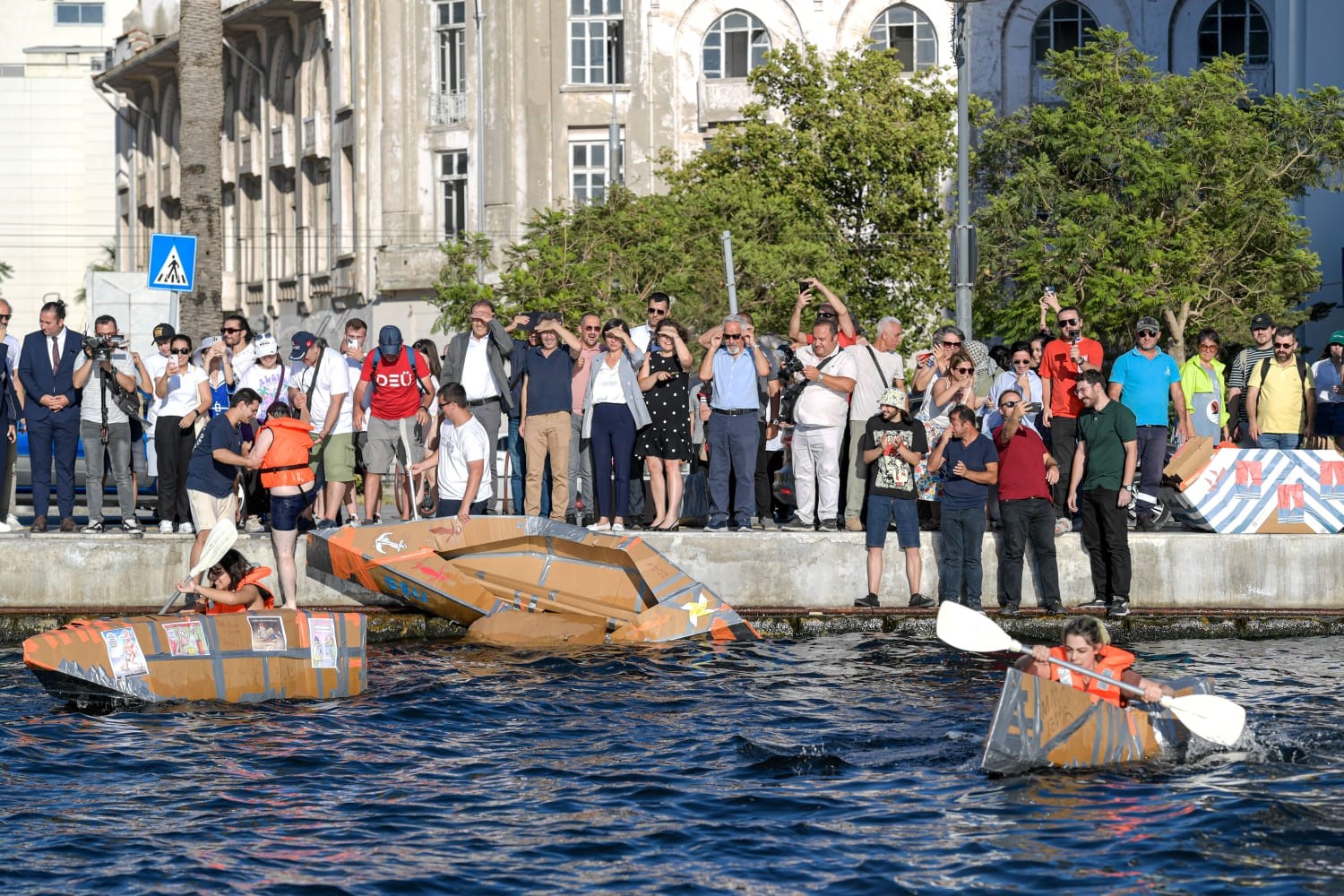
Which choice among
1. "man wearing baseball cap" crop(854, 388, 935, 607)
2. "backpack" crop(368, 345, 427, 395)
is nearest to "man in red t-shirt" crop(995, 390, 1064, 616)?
"man wearing baseball cap" crop(854, 388, 935, 607)

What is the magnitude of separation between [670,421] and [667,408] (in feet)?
0.45

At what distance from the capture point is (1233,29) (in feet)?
149

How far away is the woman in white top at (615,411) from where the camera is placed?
18.2m

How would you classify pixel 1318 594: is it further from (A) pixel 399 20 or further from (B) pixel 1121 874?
(A) pixel 399 20

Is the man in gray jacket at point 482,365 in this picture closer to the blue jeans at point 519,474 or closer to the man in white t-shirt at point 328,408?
the blue jeans at point 519,474

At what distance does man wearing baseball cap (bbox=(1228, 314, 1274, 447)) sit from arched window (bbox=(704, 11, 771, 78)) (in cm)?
2785

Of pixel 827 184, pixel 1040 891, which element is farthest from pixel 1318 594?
pixel 827 184

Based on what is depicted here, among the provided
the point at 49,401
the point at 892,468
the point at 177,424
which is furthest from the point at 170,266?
the point at 892,468

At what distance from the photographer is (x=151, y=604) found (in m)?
18.0

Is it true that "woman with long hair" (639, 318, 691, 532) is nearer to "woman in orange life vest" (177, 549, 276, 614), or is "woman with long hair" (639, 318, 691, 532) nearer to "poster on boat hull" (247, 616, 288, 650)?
"woman in orange life vest" (177, 549, 276, 614)

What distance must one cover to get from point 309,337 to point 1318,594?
10064 mm

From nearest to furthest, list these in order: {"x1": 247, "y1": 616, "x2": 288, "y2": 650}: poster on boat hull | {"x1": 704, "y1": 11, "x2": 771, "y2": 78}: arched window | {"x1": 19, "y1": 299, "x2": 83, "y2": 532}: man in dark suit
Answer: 1. {"x1": 247, "y1": 616, "x2": 288, "y2": 650}: poster on boat hull
2. {"x1": 19, "y1": 299, "x2": 83, "y2": 532}: man in dark suit
3. {"x1": 704, "y1": 11, "x2": 771, "y2": 78}: arched window

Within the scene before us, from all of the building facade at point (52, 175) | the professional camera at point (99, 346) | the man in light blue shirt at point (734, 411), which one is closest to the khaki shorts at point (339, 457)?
the professional camera at point (99, 346)

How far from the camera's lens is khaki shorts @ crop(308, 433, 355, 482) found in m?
18.5
